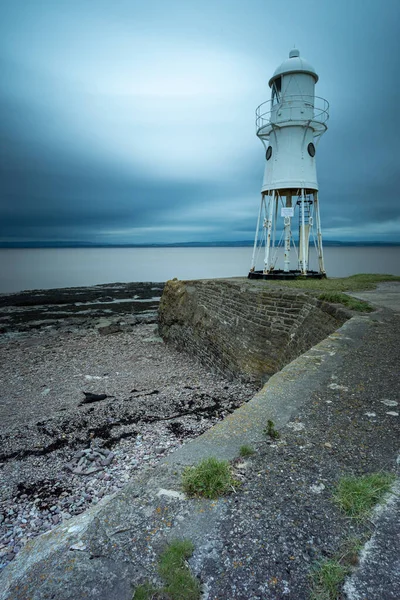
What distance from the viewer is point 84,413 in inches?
385

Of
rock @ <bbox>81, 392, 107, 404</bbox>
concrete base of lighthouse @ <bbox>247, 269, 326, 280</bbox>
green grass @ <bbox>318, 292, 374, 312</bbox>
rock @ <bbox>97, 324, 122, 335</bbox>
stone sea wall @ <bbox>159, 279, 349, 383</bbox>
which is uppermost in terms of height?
concrete base of lighthouse @ <bbox>247, 269, 326, 280</bbox>

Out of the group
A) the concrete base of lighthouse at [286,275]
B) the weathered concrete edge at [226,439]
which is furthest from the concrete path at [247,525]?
the concrete base of lighthouse at [286,275]

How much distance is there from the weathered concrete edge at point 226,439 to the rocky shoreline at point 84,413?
2.53m

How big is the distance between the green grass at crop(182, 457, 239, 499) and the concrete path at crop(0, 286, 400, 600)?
0.24 ft

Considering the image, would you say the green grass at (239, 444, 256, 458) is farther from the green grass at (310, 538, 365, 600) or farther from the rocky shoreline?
the rocky shoreline

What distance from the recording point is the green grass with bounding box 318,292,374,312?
30.2 feet

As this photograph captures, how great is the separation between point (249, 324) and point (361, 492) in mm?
9786

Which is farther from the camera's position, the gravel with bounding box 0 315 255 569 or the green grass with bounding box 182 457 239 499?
the gravel with bounding box 0 315 255 569

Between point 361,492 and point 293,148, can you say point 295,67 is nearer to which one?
point 293,148

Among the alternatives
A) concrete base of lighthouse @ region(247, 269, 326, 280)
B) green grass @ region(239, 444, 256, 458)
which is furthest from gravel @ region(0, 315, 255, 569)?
concrete base of lighthouse @ region(247, 269, 326, 280)

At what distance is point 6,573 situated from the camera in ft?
7.81

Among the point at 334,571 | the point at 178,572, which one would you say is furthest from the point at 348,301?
the point at 178,572

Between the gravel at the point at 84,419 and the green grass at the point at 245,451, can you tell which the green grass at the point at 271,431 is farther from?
the gravel at the point at 84,419

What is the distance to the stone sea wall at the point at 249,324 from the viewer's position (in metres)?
9.98
